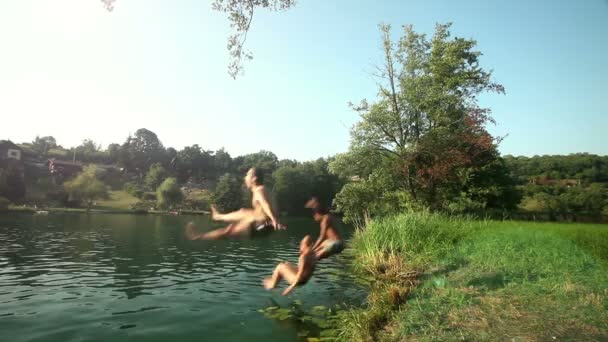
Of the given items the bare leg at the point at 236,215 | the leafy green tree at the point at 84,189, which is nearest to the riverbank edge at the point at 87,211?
the leafy green tree at the point at 84,189

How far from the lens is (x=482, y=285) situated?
25.7 feet

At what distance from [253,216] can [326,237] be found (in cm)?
188

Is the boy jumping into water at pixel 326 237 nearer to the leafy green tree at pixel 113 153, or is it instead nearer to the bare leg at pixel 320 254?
the bare leg at pixel 320 254

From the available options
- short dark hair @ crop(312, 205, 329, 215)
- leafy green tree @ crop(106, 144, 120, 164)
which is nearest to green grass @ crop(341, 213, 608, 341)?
short dark hair @ crop(312, 205, 329, 215)

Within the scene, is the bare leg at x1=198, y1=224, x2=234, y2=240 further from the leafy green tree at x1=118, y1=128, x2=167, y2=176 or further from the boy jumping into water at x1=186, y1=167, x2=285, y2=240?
the leafy green tree at x1=118, y1=128, x2=167, y2=176

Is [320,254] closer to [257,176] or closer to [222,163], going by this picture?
[257,176]

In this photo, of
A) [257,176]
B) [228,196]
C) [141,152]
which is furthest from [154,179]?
[257,176]

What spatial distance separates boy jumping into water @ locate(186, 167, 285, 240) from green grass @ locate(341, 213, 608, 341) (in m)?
2.51

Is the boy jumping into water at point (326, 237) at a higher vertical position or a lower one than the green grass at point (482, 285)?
higher

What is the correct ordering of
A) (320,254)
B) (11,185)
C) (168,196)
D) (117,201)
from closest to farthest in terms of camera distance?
(320,254), (11,185), (168,196), (117,201)

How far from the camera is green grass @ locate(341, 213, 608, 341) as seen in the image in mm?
5590

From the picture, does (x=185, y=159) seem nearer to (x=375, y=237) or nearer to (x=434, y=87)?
(x=434, y=87)

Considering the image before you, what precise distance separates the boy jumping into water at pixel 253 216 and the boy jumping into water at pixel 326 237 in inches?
50.8

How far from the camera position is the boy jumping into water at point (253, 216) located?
730 centimetres
